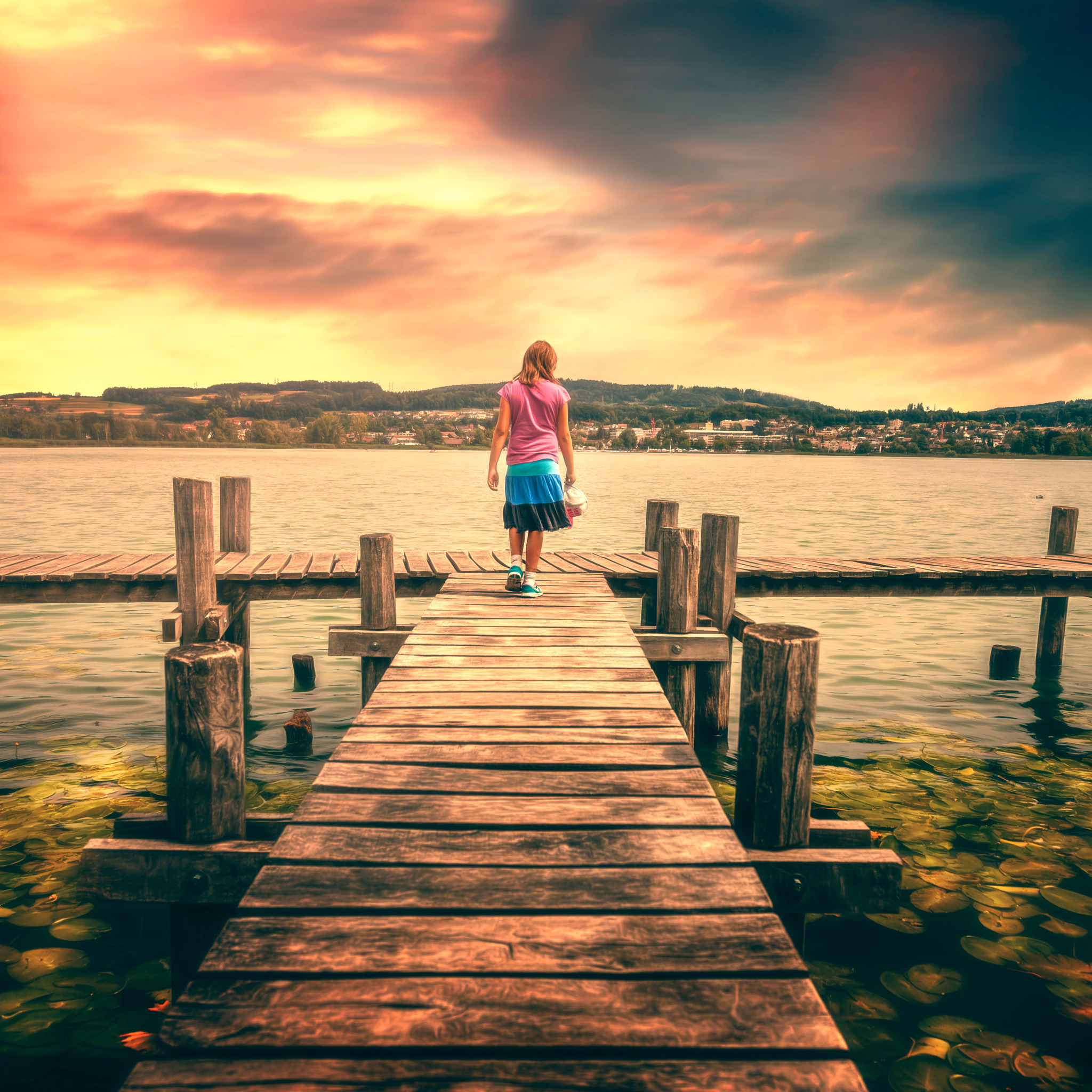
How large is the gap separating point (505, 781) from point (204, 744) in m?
1.20

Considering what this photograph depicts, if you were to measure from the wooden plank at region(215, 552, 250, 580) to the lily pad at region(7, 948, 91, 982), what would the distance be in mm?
3914

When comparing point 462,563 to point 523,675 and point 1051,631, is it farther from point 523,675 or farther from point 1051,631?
point 1051,631

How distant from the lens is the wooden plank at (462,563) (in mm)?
8023

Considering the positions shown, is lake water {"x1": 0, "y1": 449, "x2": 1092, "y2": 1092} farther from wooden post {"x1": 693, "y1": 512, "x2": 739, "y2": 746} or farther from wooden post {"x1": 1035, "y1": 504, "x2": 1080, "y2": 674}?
wooden post {"x1": 693, "y1": 512, "x2": 739, "y2": 746}

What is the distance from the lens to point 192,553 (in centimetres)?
718

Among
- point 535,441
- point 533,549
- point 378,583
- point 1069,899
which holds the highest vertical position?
point 535,441

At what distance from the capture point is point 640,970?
6.73 ft

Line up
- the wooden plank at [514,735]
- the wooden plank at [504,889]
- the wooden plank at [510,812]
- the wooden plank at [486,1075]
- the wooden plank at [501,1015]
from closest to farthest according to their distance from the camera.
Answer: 1. the wooden plank at [486,1075]
2. the wooden plank at [501,1015]
3. the wooden plank at [504,889]
4. the wooden plank at [510,812]
5. the wooden plank at [514,735]

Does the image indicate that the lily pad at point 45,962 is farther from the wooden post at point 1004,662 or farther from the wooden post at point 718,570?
the wooden post at point 1004,662

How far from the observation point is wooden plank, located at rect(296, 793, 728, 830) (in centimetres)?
286

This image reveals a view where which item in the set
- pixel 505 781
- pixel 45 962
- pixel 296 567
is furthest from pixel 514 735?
pixel 296 567

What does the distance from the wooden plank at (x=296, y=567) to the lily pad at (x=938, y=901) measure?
18.9 ft

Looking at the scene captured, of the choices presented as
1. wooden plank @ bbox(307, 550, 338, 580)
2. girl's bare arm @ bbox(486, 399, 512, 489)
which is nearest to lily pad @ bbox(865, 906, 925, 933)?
girl's bare arm @ bbox(486, 399, 512, 489)

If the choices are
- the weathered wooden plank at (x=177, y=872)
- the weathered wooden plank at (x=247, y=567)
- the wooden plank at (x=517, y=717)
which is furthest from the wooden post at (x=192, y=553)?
the weathered wooden plank at (x=177, y=872)
